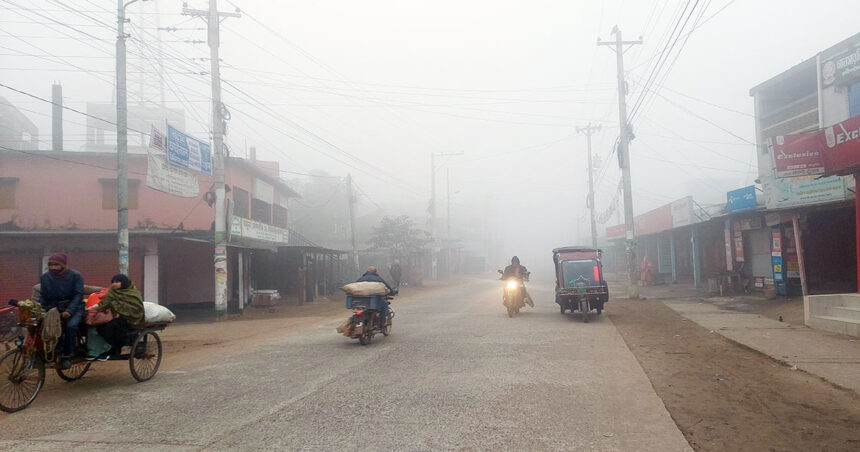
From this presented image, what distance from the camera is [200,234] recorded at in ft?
Answer: 64.1

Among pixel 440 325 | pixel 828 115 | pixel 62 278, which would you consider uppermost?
pixel 828 115

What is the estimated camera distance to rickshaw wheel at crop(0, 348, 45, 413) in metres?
6.10

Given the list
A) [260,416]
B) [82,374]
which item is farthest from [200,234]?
[260,416]

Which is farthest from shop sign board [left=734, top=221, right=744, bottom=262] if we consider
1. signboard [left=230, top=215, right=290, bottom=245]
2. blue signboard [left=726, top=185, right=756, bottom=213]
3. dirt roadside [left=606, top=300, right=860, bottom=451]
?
signboard [left=230, top=215, right=290, bottom=245]

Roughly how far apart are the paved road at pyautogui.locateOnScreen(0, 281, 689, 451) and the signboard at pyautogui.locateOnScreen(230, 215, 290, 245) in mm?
12698

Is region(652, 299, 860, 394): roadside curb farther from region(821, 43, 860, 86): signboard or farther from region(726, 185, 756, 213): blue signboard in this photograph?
region(821, 43, 860, 86): signboard

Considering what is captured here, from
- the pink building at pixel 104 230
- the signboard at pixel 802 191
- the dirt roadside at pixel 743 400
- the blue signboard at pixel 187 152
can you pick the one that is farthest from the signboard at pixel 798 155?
the blue signboard at pixel 187 152

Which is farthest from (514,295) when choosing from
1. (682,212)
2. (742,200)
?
Answer: (682,212)

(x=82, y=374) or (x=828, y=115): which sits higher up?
(x=828, y=115)

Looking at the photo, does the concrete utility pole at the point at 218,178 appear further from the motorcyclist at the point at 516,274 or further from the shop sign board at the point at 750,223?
the shop sign board at the point at 750,223

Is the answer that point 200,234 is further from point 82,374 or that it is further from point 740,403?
point 740,403

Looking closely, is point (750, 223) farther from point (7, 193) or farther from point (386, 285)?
point (7, 193)

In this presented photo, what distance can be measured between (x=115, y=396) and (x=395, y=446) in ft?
13.8

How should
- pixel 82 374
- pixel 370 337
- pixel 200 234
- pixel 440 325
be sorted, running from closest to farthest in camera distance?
pixel 82 374
pixel 370 337
pixel 440 325
pixel 200 234
